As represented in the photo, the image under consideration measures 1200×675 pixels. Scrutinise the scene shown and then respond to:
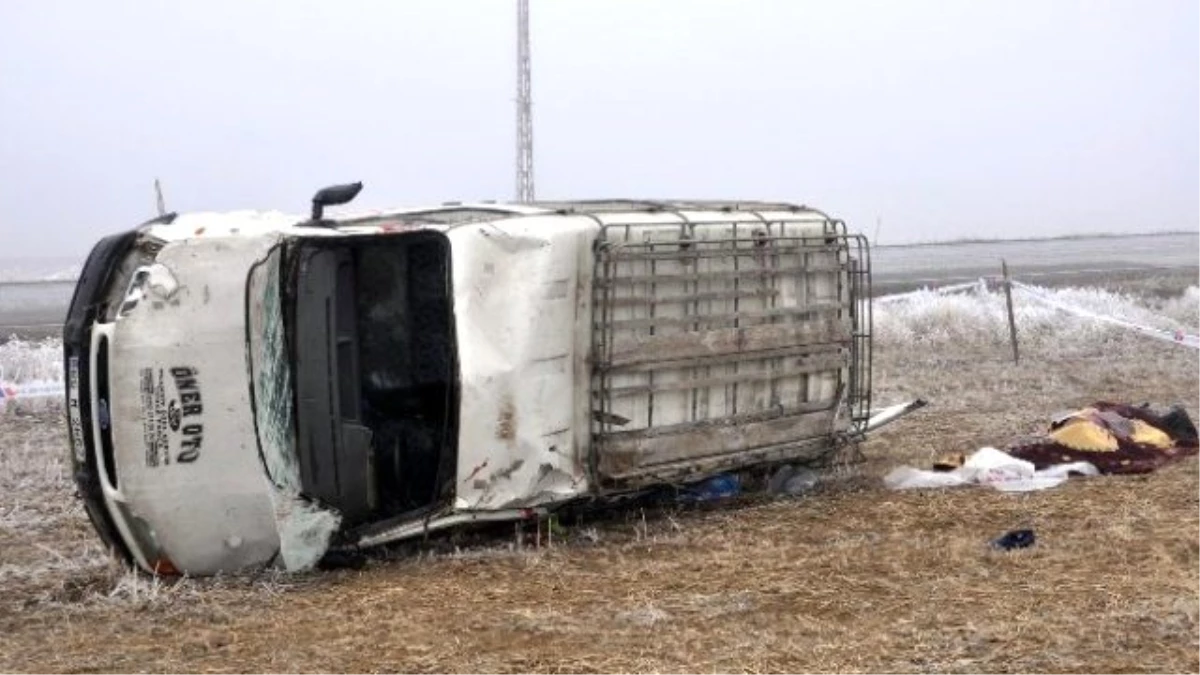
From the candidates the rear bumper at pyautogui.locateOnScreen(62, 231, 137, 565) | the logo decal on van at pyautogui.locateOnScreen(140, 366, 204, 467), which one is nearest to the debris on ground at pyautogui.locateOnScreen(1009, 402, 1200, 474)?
the logo decal on van at pyautogui.locateOnScreen(140, 366, 204, 467)

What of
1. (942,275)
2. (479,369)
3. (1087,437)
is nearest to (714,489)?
(479,369)

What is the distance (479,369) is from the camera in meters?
6.31

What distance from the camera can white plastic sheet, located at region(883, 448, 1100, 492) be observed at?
7.73 m

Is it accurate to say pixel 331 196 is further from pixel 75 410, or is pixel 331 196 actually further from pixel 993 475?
pixel 993 475

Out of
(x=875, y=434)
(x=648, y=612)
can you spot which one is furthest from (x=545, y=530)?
(x=875, y=434)

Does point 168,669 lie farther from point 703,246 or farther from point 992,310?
point 992,310

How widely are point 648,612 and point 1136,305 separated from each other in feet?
63.2

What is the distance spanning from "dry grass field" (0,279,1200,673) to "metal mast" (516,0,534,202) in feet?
49.7

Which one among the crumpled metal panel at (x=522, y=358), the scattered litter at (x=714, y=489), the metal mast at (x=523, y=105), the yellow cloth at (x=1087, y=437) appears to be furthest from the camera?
the metal mast at (x=523, y=105)

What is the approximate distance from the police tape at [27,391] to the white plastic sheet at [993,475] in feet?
26.7

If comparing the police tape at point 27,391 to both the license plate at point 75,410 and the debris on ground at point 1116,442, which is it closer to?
the license plate at point 75,410

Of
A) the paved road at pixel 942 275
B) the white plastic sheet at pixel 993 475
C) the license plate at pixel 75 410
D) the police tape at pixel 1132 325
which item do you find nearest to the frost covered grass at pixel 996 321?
the police tape at pixel 1132 325

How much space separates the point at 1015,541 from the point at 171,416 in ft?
13.2

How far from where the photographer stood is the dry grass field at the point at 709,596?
455 cm
